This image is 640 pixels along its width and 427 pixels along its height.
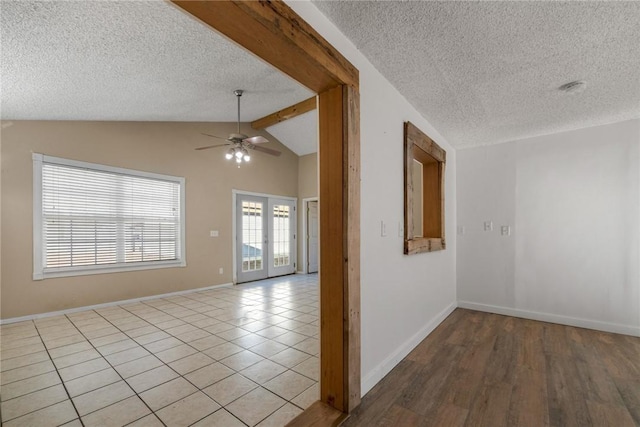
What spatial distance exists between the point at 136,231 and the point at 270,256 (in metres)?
2.95

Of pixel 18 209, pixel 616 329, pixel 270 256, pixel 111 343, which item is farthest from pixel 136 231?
pixel 616 329

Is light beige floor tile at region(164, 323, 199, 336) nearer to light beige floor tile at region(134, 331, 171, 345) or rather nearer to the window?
light beige floor tile at region(134, 331, 171, 345)

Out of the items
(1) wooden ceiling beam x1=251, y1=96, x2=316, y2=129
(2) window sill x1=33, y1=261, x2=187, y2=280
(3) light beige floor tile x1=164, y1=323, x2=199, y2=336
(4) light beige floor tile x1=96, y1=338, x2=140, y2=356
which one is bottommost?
(3) light beige floor tile x1=164, y1=323, x2=199, y2=336

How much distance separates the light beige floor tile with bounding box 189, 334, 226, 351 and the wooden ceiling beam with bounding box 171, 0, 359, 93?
260 centimetres

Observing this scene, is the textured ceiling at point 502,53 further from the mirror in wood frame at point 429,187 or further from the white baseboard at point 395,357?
the white baseboard at point 395,357

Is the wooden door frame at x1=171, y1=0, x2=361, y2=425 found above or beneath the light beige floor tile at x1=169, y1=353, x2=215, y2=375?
above

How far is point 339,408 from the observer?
1755 mm

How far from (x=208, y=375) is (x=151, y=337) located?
1.23m

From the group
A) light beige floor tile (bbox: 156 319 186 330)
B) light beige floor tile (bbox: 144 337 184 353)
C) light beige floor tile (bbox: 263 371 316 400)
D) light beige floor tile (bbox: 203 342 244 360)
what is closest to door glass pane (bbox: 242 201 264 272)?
light beige floor tile (bbox: 156 319 186 330)

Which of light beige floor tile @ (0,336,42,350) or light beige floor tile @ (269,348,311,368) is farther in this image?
light beige floor tile @ (0,336,42,350)

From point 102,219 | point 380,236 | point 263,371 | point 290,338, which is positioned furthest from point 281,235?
point 380,236

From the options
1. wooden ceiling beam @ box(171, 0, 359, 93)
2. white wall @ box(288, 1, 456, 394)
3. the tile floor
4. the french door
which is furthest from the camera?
the french door

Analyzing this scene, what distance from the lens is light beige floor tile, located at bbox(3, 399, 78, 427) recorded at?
172 cm

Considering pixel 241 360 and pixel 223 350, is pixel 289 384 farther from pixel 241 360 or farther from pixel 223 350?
pixel 223 350
